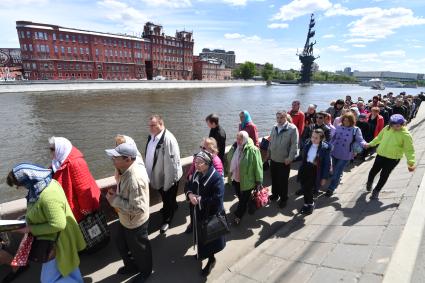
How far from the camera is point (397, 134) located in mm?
4434

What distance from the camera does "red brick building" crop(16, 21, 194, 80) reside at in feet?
187

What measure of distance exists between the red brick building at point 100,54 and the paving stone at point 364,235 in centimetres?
6922

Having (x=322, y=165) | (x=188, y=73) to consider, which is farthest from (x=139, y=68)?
(x=322, y=165)

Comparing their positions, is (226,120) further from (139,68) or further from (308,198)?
(139,68)

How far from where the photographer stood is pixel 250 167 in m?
3.96

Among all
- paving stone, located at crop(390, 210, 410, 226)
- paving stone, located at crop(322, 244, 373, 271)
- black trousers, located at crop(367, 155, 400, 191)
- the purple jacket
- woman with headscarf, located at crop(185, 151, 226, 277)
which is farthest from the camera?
the purple jacket

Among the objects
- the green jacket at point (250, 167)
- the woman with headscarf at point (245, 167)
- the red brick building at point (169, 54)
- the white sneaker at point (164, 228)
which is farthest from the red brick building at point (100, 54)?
the green jacket at point (250, 167)

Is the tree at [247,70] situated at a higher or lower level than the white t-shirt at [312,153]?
higher

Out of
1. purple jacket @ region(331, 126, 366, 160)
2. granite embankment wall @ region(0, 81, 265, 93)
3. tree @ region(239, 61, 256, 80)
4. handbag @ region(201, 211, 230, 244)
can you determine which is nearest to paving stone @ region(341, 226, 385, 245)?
handbag @ region(201, 211, 230, 244)

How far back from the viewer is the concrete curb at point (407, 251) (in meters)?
2.19

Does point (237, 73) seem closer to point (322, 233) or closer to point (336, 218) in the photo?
point (336, 218)

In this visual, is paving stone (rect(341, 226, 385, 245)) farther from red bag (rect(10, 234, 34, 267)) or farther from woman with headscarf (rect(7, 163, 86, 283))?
red bag (rect(10, 234, 34, 267))

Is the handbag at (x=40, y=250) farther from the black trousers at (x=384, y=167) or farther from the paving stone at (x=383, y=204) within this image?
the black trousers at (x=384, y=167)

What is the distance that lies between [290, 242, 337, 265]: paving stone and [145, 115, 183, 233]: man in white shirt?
6.13 ft
